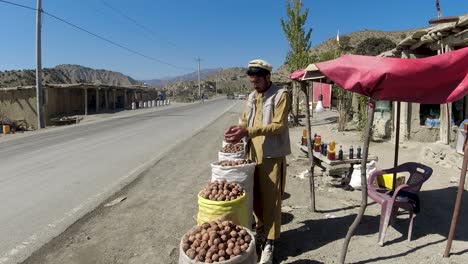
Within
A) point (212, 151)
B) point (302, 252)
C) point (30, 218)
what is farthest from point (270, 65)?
point (212, 151)

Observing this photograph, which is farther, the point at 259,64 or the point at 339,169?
the point at 339,169

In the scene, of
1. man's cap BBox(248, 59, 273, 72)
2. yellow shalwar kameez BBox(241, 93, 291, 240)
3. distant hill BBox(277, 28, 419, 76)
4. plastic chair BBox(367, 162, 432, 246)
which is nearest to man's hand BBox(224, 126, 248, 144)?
yellow shalwar kameez BBox(241, 93, 291, 240)

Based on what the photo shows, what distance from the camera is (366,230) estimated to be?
4672 mm

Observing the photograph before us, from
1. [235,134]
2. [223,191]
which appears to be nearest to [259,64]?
[235,134]

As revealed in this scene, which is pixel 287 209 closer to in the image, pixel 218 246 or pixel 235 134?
pixel 235 134

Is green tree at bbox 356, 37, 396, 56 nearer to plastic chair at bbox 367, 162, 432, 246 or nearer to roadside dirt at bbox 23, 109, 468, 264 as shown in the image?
roadside dirt at bbox 23, 109, 468, 264

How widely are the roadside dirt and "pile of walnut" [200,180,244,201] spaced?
100 centimetres

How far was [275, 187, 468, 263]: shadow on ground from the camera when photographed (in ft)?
13.5

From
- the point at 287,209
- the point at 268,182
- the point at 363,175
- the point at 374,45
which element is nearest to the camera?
the point at 363,175

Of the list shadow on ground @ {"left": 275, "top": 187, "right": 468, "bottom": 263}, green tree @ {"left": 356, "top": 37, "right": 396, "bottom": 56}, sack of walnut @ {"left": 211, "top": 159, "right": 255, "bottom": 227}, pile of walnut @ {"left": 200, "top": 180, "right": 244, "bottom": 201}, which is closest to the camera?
pile of walnut @ {"left": 200, "top": 180, "right": 244, "bottom": 201}

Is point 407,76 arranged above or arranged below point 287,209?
above

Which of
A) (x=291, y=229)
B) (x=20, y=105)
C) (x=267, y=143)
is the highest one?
(x=20, y=105)

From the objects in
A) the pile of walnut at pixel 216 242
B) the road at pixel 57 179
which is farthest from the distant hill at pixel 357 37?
the pile of walnut at pixel 216 242

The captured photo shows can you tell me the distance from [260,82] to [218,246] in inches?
72.6
